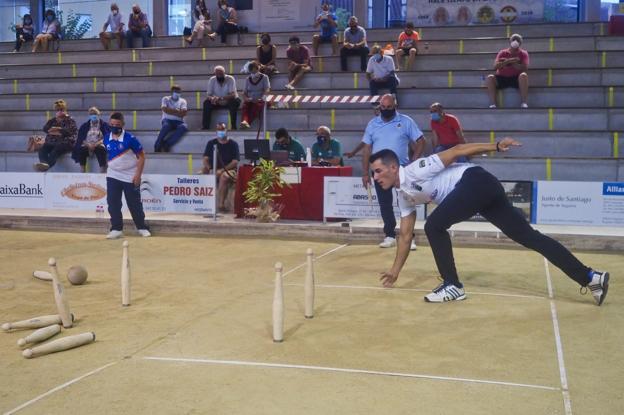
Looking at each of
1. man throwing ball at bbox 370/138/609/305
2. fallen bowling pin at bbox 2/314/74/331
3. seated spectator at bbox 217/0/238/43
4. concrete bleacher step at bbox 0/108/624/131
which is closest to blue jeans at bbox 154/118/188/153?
concrete bleacher step at bbox 0/108/624/131

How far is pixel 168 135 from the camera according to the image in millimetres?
19688

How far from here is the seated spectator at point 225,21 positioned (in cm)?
2530

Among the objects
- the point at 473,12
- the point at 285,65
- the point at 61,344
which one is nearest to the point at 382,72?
the point at 285,65

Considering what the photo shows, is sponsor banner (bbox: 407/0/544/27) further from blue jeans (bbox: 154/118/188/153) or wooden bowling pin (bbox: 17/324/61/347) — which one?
wooden bowling pin (bbox: 17/324/61/347)

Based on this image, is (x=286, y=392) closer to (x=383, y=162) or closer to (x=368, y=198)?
(x=383, y=162)

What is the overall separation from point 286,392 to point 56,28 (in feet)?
81.2

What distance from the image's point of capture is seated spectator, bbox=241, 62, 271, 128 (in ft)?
→ 64.5

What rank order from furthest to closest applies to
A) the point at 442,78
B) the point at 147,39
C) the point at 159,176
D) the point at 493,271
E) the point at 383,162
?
the point at 147,39 < the point at 442,78 < the point at 159,176 < the point at 493,271 < the point at 383,162

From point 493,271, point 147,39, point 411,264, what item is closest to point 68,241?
point 411,264

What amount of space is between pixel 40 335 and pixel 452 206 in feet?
13.5

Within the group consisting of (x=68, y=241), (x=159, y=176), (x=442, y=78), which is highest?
(x=442, y=78)

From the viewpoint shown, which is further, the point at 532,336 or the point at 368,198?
the point at 368,198

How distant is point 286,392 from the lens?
5.42 meters

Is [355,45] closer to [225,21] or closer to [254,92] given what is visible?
[254,92]
